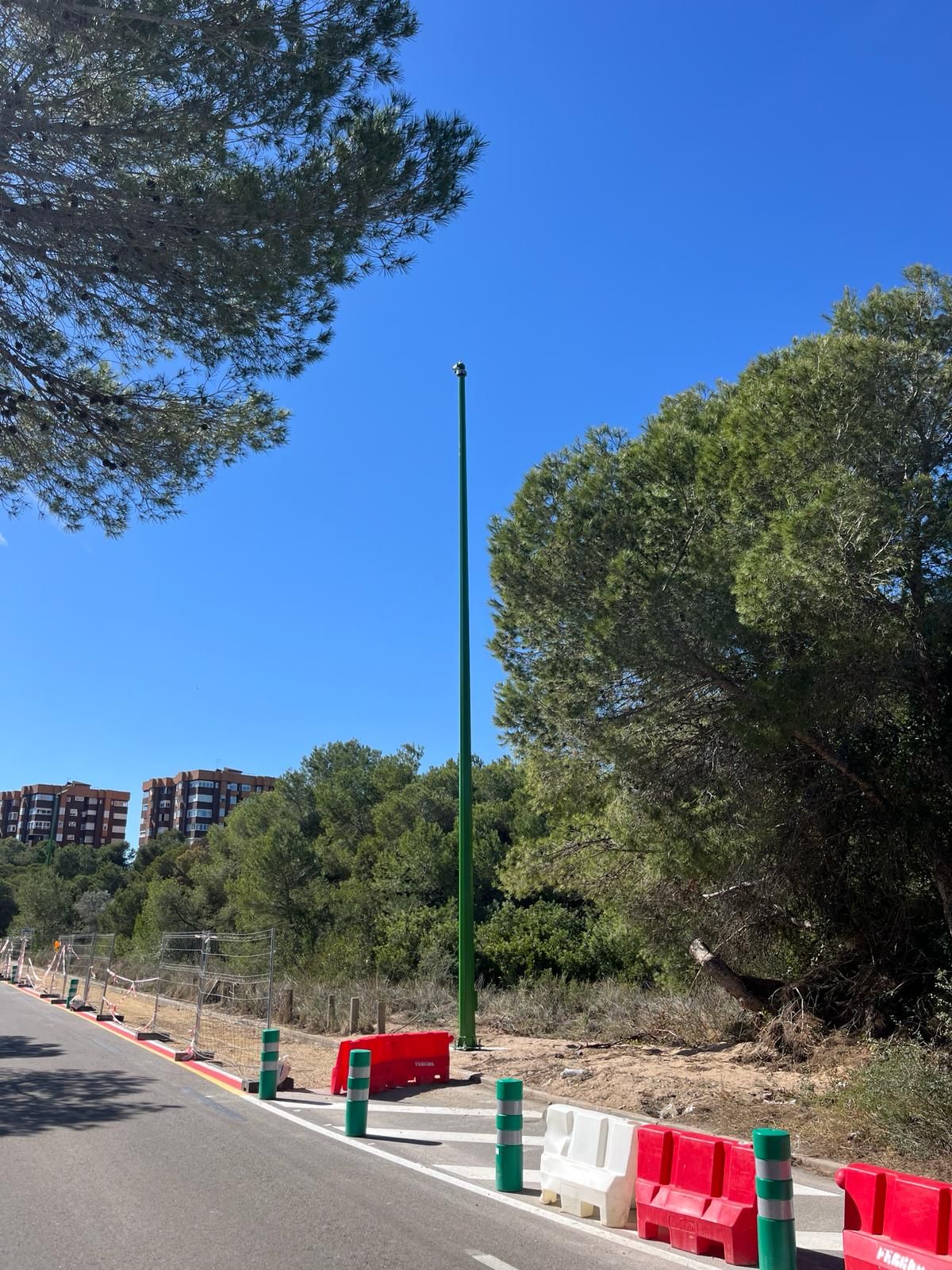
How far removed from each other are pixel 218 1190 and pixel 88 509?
8.01m

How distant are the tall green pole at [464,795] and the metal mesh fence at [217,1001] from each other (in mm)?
2858

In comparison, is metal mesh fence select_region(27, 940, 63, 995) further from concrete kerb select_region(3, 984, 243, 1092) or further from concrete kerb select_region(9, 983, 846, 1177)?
concrete kerb select_region(9, 983, 846, 1177)

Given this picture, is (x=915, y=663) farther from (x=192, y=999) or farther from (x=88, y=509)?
(x=192, y=999)

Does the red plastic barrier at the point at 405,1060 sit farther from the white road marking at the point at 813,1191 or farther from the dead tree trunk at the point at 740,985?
the white road marking at the point at 813,1191

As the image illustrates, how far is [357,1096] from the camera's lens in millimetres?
8742

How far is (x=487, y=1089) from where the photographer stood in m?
11.6

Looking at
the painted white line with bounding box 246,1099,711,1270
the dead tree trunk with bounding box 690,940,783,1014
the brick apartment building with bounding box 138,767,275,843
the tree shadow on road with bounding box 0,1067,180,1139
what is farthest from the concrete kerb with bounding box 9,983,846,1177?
the brick apartment building with bounding box 138,767,275,843

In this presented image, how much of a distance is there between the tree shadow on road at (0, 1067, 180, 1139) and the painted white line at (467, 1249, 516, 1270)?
17.8ft

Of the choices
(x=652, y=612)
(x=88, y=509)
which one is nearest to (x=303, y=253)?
(x=88, y=509)

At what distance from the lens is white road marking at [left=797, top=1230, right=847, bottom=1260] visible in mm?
5652

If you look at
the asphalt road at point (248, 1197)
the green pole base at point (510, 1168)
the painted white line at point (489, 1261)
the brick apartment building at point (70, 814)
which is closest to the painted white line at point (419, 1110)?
the asphalt road at point (248, 1197)

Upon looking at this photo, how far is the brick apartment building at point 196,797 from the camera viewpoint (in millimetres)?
151500

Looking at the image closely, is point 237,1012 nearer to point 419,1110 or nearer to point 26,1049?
point 26,1049

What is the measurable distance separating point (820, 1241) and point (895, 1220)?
1496mm
